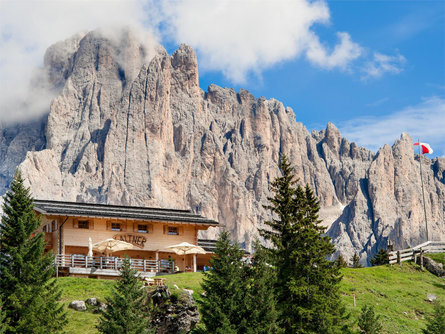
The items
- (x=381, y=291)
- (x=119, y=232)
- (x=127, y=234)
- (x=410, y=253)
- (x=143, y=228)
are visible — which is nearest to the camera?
(x=381, y=291)

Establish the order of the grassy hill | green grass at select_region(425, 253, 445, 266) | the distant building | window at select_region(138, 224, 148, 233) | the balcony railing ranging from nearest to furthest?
the grassy hill → the balcony railing → the distant building → window at select_region(138, 224, 148, 233) → green grass at select_region(425, 253, 445, 266)

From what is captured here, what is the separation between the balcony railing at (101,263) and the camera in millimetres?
54469

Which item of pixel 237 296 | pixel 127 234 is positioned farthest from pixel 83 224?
pixel 237 296

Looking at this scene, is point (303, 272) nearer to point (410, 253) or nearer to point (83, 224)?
point (83, 224)

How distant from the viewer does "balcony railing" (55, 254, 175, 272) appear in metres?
54.5

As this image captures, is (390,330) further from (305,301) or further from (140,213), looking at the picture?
(140,213)

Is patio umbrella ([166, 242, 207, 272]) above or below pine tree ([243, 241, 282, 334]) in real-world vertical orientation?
above

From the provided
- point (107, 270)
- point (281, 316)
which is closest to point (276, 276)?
point (281, 316)

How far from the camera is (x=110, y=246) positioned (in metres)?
57.0

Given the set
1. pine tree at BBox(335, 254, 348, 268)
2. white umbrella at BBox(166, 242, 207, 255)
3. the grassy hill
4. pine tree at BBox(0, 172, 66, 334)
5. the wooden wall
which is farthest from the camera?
white umbrella at BBox(166, 242, 207, 255)

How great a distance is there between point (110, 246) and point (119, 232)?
6255mm

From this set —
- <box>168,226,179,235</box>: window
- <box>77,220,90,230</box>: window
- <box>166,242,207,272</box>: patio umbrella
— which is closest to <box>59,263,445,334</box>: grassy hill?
<box>166,242,207,272</box>: patio umbrella

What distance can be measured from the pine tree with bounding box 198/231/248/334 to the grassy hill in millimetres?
8747

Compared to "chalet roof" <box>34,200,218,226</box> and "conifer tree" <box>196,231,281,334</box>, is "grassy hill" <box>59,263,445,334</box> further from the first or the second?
"chalet roof" <box>34,200,218,226</box>
